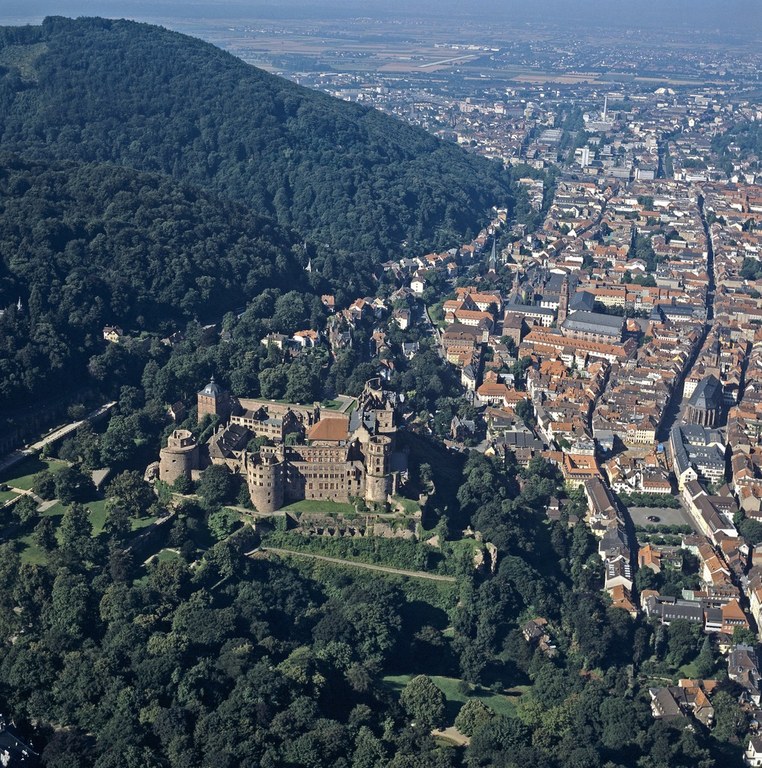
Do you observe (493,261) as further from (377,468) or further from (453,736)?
(453,736)

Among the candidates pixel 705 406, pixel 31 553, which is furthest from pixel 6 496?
pixel 705 406

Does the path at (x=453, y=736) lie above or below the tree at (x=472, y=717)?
below

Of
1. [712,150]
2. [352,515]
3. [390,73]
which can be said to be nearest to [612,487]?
[352,515]

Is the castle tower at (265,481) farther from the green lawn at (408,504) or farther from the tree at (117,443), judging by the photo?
the tree at (117,443)

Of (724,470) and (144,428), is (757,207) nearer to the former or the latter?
(724,470)

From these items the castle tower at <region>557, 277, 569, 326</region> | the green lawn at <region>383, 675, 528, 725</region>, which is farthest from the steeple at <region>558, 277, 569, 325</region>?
the green lawn at <region>383, 675, 528, 725</region>

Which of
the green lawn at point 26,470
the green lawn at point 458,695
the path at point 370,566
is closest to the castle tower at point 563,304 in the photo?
the path at point 370,566

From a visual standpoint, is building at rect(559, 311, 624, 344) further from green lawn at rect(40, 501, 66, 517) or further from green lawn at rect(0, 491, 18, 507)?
green lawn at rect(0, 491, 18, 507)

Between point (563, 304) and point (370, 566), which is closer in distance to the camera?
point (370, 566)
